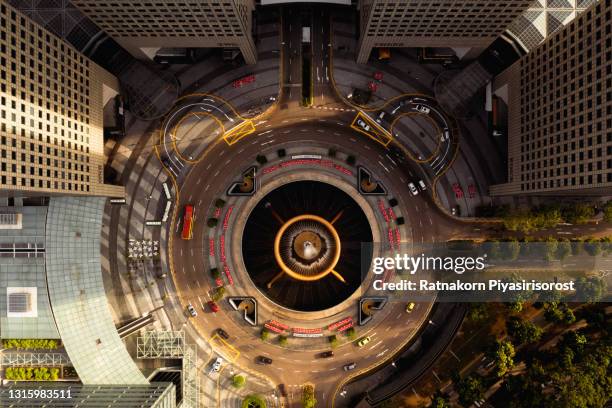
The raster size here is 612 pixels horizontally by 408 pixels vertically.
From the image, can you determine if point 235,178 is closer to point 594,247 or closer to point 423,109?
A: point 423,109

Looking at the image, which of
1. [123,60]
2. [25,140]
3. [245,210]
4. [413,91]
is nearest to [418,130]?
[413,91]

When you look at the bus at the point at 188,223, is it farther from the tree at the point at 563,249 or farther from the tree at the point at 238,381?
the tree at the point at 563,249

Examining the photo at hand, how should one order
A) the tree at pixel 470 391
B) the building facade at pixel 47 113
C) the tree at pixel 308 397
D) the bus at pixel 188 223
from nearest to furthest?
the building facade at pixel 47 113, the tree at pixel 470 391, the tree at pixel 308 397, the bus at pixel 188 223

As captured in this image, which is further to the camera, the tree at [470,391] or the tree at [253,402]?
the tree at [253,402]

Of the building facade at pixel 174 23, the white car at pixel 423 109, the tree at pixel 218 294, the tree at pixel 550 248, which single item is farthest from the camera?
the white car at pixel 423 109

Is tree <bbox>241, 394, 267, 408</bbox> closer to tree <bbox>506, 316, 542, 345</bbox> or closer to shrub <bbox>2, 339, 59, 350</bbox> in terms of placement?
shrub <bbox>2, 339, 59, 350</bbox>

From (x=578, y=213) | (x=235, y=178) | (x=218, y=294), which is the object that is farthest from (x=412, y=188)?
(x=218, y=294)

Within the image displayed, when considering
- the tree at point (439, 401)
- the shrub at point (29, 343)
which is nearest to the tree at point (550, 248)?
the tree at point (439, 401)
